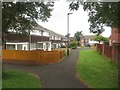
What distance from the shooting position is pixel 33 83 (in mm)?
13719

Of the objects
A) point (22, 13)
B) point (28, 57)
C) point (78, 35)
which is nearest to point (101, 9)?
point (22, 13)

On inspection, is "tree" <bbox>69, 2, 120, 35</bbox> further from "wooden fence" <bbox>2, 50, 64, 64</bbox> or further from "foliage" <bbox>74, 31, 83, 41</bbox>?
"foliage" <bbox>74, 31, 83, 41</bbox>

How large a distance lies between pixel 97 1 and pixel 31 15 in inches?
183

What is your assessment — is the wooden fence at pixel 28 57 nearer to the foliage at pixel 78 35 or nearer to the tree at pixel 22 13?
the tree at pixel 22 13

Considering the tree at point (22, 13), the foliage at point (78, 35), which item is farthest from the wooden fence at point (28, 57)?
the foliage at point (78, 35)

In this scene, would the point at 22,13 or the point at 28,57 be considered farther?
the point at 28,57

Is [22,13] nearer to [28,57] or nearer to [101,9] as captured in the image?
[101,9]

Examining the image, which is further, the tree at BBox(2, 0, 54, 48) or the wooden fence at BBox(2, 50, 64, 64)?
the wooden fence at BBox(2, 50, 64, 64)

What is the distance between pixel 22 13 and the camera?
16906mm

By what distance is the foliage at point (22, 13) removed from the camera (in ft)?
52.1

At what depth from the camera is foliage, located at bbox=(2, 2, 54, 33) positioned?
1589 centimetres

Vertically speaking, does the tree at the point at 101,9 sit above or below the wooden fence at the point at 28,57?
above

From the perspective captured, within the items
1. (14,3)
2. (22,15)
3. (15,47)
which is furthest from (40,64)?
(15,47)

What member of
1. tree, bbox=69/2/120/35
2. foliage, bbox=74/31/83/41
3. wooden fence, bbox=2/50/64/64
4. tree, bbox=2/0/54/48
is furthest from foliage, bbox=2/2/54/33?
foliage, bbox=74/31/83/41
